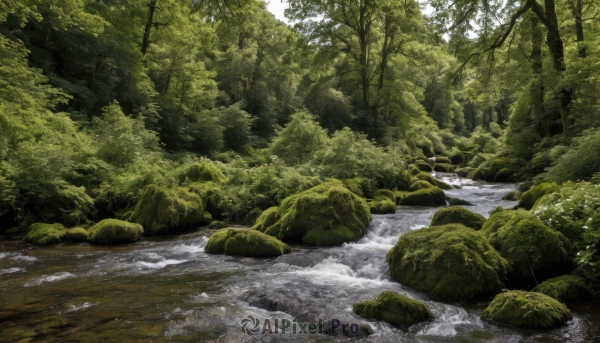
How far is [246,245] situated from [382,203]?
6.50m

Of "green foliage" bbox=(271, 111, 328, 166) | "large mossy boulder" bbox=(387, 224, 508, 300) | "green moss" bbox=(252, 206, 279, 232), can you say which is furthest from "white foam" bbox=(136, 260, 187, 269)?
"green foliage" bbox=(271, 111, 328, 166)

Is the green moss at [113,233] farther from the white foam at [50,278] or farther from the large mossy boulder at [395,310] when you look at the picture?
the large mossy boulder at [395,310]

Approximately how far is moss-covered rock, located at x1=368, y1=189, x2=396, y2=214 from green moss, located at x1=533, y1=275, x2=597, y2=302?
26.1 ft

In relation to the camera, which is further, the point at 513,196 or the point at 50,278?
the point at 513,196

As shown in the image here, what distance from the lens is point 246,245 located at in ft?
32.3

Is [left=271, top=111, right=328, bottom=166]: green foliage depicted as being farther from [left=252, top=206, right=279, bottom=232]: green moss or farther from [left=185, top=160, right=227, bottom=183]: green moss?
[left=252, top=206, right=279, bottom=232]: green moss

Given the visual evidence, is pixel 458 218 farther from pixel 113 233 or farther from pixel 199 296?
pixel 113 233

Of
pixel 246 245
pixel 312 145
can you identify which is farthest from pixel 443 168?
pixel 246 245

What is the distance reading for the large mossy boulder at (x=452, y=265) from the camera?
21.3 ft

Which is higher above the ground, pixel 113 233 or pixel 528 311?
pixel 113 233

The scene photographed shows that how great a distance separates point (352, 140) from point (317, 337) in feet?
44.2

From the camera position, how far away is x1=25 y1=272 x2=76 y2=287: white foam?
732 cm

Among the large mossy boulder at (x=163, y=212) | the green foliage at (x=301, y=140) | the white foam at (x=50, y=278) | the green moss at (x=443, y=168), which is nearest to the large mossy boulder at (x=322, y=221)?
the large mossy boulder at (x=163, y=212)

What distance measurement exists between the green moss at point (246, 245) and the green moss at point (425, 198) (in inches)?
311
